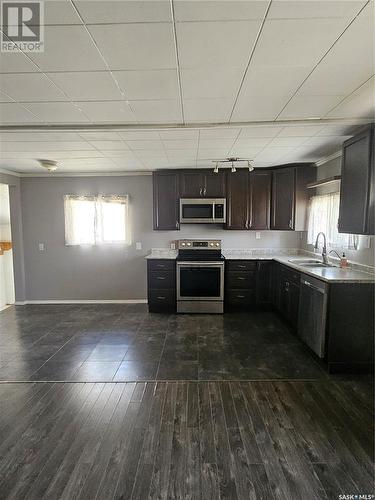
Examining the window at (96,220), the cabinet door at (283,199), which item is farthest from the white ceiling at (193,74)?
the window at (96,220)

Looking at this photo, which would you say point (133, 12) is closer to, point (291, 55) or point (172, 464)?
point (291, 55)

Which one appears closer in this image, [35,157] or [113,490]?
[113,490]

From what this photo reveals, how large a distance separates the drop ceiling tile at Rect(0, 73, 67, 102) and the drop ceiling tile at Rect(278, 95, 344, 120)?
176 centimetres

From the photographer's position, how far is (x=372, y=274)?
2.89 m

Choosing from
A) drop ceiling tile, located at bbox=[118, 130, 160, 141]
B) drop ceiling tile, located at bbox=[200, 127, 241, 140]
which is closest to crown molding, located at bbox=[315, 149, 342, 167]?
drop ceiling tile, located at bbox=[200, 127, 241, 140]

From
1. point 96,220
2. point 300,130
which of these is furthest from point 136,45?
point 96,220

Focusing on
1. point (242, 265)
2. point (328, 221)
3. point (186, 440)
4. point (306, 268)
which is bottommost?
point (186, 440)

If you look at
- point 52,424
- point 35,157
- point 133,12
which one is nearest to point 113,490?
point 52,424

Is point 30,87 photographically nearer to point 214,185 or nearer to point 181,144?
point 181,144

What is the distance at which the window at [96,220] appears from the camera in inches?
193

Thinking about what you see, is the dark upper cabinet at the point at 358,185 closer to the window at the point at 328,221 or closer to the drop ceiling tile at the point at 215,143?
the window at the point at 328,221

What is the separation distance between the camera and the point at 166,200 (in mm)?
4660

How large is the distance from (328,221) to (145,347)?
3012mm

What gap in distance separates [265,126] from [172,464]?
109 inches
